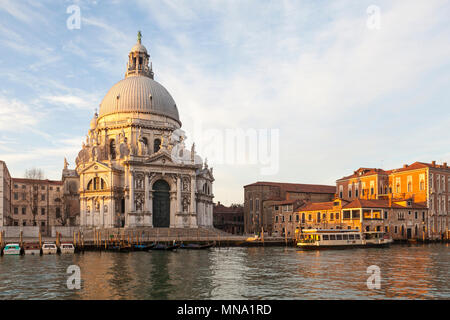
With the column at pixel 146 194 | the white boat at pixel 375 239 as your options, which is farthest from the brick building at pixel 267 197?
the white boat at pixel 375 239

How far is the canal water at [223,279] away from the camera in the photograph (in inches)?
751

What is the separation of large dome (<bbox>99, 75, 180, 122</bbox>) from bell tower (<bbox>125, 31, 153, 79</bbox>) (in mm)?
2317

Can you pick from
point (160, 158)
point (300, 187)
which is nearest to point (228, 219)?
point (300, 187)

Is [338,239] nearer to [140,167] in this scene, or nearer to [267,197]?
[140,167]

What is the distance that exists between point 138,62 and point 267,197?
2875cm

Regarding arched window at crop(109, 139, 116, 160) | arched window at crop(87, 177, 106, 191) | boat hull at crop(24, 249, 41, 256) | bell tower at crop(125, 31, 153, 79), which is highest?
bell tower at crop(125, 31, 153, 79)

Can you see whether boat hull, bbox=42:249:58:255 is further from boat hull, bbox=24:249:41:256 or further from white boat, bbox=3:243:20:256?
white boat, bbox=3:243:20:256

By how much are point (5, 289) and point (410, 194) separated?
Result: 54.7 meters

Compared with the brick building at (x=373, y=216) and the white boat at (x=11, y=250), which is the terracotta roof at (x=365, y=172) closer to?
the brick building at (x=373, y=216)

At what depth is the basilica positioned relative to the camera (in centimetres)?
5606

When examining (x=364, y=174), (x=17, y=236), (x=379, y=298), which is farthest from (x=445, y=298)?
(x=364, y=174)

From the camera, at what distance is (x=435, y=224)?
60188 millimetres

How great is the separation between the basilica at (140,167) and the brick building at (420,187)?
23.6m

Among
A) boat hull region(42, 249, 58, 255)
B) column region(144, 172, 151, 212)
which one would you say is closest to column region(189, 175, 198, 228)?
column region(144, 172, 151, 212)
